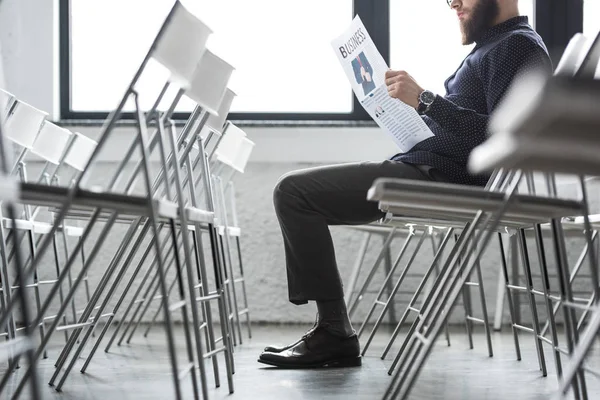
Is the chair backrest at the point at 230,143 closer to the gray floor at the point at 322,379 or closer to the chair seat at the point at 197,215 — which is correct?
the gray floor at the point at 322,379

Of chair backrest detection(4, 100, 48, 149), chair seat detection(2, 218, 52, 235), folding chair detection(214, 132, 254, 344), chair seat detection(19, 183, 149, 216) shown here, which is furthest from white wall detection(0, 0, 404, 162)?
chair seat detection(19, 183, 149, 216)

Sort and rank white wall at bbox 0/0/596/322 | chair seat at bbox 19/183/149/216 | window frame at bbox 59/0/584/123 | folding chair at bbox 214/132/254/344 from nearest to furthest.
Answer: chair seat at bbox 19/183/149/216, folding chair at bbox 214/132/254/344, white wall at bbox 0/0/596/322, window frame at bbox 59/0/584/123

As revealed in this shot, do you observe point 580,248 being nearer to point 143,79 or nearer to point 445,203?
point 143,79

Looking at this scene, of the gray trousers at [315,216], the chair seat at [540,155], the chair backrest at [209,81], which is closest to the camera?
the chair seat at [540,155]

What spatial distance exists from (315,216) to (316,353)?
43 centimetres

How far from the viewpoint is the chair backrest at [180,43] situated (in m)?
1.73

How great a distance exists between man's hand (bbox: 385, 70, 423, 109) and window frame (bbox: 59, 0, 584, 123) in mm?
2391

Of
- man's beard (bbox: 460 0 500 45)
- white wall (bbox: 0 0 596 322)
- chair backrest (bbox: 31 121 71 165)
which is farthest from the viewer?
white wall (bbox: 0 0 596 322)

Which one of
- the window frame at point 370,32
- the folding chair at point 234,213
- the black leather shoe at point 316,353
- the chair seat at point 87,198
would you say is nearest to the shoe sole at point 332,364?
the black leather shoe at point 316,353

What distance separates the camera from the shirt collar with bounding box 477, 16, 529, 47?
271 centimetres

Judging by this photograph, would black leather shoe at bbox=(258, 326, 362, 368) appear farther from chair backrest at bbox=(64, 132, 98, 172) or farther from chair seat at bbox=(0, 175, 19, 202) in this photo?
chair seat at bbox=(0, 175, 19, 202)

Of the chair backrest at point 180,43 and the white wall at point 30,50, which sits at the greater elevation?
the white wall at point 30,50

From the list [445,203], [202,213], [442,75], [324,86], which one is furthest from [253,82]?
[445,203]

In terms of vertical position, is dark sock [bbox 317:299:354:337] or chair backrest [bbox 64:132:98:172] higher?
chair backrest [bbox 64:132:98:172]
